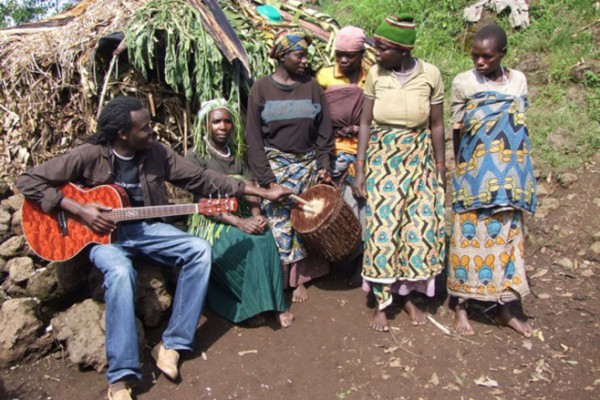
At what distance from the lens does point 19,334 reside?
367cm

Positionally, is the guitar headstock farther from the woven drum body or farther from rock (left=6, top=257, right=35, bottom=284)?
rock (left=6, top=257, right=35, bottom=284)

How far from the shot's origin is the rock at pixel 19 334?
3.63 m

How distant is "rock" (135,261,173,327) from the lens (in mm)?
3859

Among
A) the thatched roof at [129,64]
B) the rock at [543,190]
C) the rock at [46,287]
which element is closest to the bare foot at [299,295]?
the thatched roof at [129,64]

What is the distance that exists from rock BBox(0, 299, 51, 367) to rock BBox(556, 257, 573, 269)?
13.9 ft

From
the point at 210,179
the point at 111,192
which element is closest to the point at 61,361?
the point at 111,192

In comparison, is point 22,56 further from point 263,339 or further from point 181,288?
point 263,339

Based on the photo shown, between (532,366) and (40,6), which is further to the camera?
(40,6)

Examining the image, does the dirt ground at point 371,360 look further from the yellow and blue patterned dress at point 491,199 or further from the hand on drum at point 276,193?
the hand on drum at point 276,193

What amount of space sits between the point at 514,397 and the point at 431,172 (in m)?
1.61

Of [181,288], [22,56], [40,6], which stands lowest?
[181,288]

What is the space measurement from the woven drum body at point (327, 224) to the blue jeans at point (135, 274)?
2.52 ft

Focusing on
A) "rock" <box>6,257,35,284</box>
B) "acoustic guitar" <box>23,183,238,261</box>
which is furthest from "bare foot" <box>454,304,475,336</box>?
"rock" <box>6,257,35,284</box>

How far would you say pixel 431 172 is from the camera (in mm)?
3879
